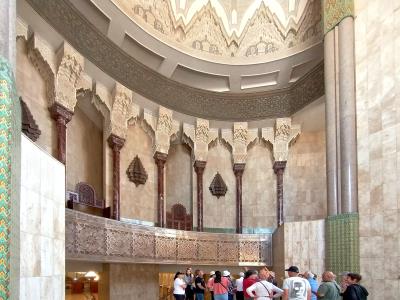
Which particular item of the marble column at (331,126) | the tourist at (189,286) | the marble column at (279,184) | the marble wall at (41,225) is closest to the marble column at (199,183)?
the marble column at (279,184)

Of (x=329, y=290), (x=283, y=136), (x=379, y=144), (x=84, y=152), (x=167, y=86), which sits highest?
(x=167, y=86)

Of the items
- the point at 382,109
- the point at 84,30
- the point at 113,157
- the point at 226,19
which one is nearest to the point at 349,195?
the point at 382,109

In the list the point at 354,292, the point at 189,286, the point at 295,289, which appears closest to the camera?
the point at 354,292

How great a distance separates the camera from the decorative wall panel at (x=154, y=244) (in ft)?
29.1

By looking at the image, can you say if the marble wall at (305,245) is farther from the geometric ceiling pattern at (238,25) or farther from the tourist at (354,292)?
the geometric ceiling pattern at (238,25)

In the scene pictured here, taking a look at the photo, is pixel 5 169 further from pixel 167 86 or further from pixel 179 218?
pixel 179 218

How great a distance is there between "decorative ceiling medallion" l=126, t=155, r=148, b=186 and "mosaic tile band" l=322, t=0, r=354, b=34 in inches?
234

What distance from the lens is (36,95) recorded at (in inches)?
361

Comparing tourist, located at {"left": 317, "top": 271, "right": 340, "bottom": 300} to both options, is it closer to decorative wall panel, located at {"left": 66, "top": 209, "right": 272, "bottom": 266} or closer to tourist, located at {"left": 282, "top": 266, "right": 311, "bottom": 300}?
tourist, located at {"left": 282, "top": 266, "right": 311, "bottom": 300}

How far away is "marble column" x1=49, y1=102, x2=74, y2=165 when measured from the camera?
927 cm

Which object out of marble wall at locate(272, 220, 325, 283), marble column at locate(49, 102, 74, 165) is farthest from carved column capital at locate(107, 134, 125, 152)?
marble wall at locate(272, 220, 325, 283)

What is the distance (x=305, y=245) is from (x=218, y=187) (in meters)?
5.46

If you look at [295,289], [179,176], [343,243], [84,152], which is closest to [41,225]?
[295,289]

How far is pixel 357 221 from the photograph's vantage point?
815cm
